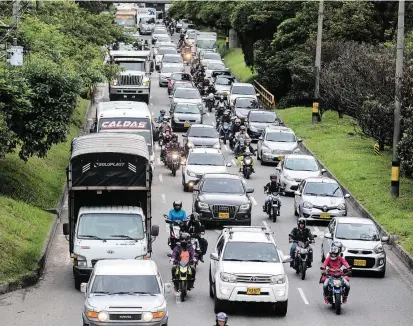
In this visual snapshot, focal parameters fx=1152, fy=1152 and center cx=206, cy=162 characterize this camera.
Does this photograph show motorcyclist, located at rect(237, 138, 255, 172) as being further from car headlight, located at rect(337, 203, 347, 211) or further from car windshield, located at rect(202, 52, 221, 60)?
car windshield, located at rect(202, 52, 221, 60)

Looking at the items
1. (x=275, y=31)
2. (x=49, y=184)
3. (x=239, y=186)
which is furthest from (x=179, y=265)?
(x=275, y=31)

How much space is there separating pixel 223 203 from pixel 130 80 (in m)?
29.6

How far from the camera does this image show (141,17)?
410ft

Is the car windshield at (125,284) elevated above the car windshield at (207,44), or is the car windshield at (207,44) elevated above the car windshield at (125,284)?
the car windshield at (125,284)

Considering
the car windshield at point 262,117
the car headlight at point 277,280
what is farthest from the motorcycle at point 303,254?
the car windshield at point 262,117

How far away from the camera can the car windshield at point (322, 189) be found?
37188 mm

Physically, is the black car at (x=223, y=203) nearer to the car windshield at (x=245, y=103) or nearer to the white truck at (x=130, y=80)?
the car windshield at (x=245, y=103)

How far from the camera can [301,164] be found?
42.7 metres

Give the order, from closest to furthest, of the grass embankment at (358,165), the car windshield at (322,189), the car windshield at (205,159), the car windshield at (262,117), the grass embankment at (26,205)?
1. the grass embankment at (26,205)
2. the grass embankment at (358,165)
3. the car windshield at (322,189)
4. the car windshield at (205,159)
5. the car windshield at (262,117)

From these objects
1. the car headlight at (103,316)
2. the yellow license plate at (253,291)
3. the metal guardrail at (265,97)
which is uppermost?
the car headlight at (103,316)

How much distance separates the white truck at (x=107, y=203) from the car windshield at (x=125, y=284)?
3.95m

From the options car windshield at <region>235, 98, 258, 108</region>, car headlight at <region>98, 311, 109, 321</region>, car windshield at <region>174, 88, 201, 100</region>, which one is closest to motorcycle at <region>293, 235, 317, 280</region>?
car headlight at <region>98, 311, 109, 321</region>

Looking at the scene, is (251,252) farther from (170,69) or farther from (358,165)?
(170,69)

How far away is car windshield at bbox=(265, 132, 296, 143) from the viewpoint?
49.3 meters
